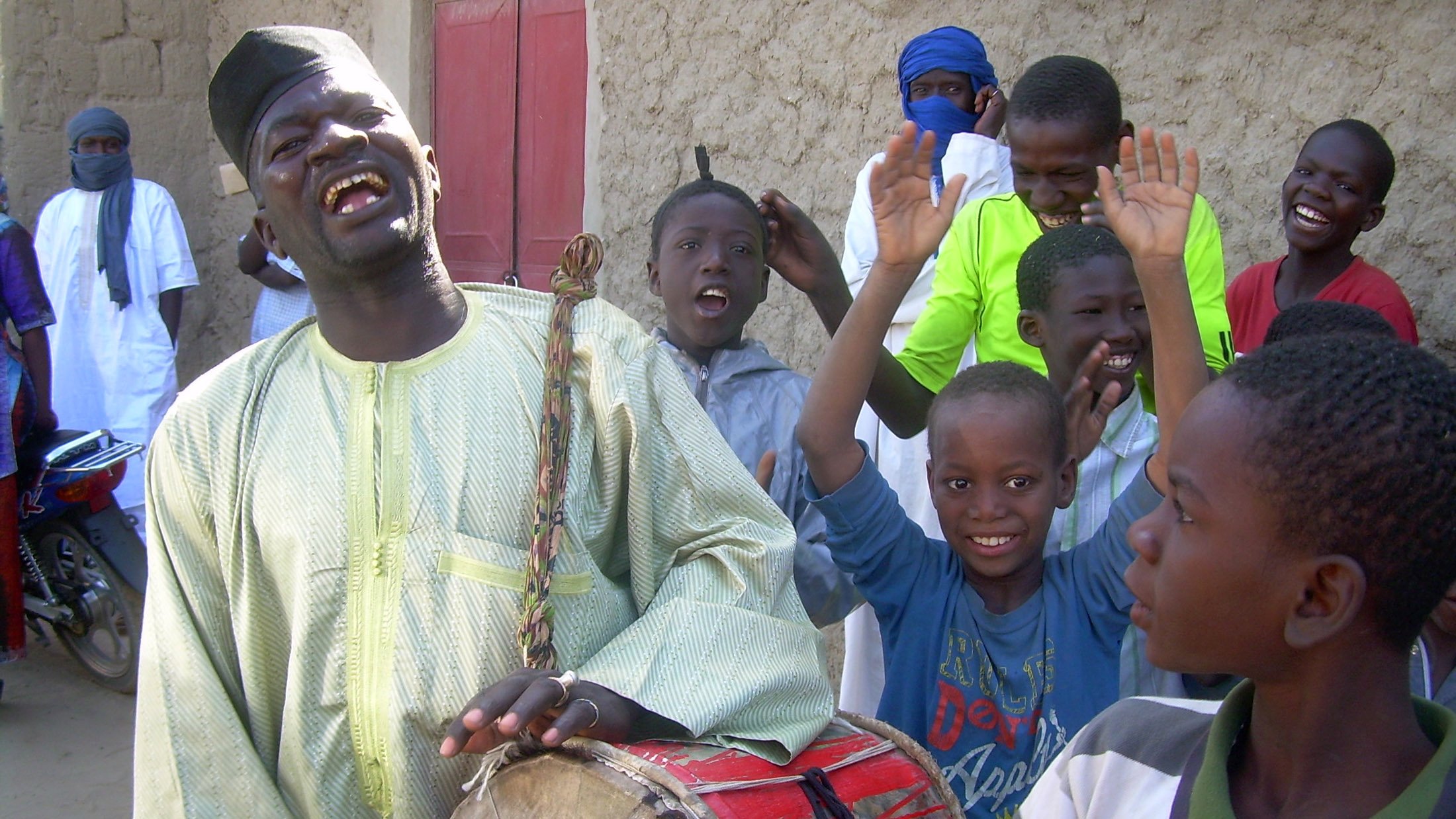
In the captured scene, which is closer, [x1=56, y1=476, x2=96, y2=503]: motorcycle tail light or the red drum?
the red drum

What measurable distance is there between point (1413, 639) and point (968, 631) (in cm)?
96

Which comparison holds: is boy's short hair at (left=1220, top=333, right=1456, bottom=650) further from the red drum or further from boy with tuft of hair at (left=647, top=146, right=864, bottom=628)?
boy with tuft of hair at (left=647, top=146, right=864, bottom=628)

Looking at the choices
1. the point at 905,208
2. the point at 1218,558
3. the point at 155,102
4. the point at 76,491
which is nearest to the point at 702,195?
the point at 905,208

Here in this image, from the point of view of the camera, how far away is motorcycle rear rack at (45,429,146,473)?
4.54 m

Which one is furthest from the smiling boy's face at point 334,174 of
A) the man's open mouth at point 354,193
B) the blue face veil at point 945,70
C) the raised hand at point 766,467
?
the blue face veil at point 945,70

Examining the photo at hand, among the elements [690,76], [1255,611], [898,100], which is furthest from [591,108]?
[1255,611]

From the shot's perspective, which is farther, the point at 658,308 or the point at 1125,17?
the point at 658,308

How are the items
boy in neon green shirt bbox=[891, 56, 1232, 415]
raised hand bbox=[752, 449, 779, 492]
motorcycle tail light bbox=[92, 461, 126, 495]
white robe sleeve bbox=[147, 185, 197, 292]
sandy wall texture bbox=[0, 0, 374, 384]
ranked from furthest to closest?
sandy wall texture bbox=[0, 0, 374, 384]
white robe sleeve bbox=[147, 185, 197, 292]
motorcycle tail light bbox=[92, 461, 126, 495]
boy in neon green shirt bbox=[891, 56, 1232, 415]
raised hand bbox=[752, 449, 779, 492]

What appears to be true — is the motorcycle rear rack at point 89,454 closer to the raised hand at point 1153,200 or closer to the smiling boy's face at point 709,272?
the smiling boy's face at point 709,272

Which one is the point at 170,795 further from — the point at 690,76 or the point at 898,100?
the point at 690,76

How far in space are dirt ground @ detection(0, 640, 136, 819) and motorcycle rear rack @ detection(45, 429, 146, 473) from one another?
Result: 89cm

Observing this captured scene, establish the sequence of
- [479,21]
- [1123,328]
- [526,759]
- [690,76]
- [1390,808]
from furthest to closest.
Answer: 1. [479,21]
2. [690,76]
3. [1123,328]
4. [526,759]
5. [1390,808]

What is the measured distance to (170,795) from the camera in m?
1.64

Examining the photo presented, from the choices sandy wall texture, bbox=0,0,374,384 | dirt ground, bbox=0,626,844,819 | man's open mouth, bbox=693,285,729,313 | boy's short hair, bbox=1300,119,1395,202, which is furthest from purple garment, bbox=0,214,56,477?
boy's short hair, bbox=1300,119,1395,202
